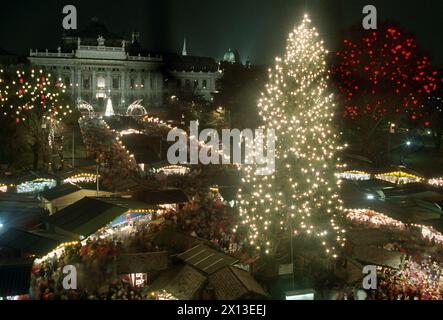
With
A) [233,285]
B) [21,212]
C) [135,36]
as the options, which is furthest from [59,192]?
[135,36]

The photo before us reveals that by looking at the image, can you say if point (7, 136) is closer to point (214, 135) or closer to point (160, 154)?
point (160, 154)

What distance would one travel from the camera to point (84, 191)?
739 inches

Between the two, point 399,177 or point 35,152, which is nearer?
point 399,177

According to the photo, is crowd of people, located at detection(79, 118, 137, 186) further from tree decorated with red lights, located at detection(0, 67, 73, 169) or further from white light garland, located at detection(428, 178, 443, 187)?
white light garland, located at detection(428, 178, 443, 187)

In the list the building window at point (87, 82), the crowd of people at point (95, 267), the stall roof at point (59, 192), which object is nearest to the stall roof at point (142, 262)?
the crowd of people at point (95, 267)

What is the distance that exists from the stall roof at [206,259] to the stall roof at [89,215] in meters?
3.04

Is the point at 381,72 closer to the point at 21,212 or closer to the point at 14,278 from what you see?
the point at 21,212

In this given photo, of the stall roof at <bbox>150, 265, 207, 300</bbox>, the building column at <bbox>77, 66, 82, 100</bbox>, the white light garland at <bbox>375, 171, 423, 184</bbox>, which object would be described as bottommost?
the stall roof at <bbox>150, 265, 207, 300</bbox>

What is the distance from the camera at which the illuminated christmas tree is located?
1209cm

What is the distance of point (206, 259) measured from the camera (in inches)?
468

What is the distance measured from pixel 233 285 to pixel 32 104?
2372 cm

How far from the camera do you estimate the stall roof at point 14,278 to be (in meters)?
9.90

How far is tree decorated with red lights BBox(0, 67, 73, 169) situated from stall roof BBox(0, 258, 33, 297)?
19.5 m

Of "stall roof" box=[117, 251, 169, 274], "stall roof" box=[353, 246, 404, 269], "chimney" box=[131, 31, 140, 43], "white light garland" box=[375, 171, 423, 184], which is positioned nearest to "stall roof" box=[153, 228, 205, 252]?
"stall roof" box=[117, 251, 169, 274]
